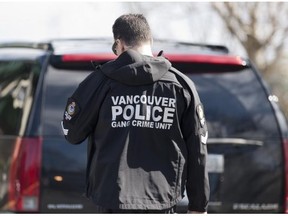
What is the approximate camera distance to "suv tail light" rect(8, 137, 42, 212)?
480cm

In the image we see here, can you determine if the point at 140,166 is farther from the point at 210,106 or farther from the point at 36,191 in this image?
the point at 210,106

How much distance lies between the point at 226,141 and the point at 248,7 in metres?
11.6

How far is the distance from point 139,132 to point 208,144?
1.48m

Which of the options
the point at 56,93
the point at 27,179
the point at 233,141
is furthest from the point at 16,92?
the point at 233,141

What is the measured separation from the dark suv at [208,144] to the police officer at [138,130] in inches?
43.7

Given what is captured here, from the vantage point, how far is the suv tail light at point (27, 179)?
4801 mm

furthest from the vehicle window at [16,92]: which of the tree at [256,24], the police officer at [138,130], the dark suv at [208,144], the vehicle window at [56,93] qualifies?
the tree at [256,24]

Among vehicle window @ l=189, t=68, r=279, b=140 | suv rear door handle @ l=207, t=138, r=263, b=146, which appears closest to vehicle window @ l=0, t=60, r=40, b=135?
vehicle window @ l=189, t=68, r=279, b=140

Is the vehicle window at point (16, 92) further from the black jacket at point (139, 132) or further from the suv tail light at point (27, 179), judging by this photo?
the black jacket at point (139, 132)

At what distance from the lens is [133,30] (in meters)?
3.72

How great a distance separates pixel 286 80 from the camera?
1897 cm

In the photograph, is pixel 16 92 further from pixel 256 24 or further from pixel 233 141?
pixel 256 24

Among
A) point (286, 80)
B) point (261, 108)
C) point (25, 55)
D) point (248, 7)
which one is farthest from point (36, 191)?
point (286, 80)

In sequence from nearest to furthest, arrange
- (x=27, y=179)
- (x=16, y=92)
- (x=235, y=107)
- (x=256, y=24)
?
(x=27, y=179), (x=235, y=107), (x=16, y=92), (x=256, y=24)
